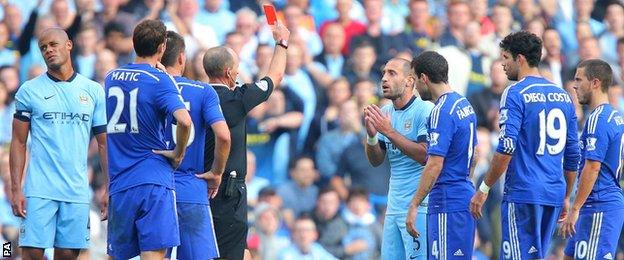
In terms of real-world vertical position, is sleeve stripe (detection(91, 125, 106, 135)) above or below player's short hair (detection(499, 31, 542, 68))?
below

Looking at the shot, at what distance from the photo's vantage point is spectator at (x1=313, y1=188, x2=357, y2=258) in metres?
17.6

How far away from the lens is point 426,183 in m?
11.0

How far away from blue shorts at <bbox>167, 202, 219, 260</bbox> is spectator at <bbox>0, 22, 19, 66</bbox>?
688 cm

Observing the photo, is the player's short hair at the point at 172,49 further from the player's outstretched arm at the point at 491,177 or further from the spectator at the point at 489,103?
the spectator at the point at 489,103

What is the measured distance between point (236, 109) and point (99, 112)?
116cm

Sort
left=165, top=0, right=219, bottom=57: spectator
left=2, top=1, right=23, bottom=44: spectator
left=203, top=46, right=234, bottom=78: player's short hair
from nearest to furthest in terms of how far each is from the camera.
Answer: left=203, top=46, right=234, bottom=78: player's short hair → left=2, top=1, right=23, bottom=44: spectator → left=165, top=0, right=219, bottom=57: spectator

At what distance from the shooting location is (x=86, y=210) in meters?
11.4

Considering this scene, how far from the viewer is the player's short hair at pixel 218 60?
11.4 m

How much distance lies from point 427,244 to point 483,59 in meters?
8.67

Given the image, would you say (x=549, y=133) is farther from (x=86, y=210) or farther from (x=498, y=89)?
(x=498, y=89)

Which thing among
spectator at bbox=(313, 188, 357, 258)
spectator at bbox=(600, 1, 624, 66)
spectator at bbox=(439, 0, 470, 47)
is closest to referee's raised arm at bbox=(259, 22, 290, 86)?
→ spectator at bbox=(313, 188, 357, 258)

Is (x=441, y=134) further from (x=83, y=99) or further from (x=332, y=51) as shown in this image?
(x=332, y=51)

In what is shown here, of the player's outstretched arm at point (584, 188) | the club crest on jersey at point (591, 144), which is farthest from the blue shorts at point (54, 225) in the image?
the club crest on jersey at point (591, 144)

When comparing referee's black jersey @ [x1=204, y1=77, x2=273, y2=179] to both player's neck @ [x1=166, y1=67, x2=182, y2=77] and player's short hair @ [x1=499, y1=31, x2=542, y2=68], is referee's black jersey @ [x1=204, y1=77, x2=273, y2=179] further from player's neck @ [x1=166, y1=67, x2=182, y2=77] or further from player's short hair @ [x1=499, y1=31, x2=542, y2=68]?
player's short hair @ [x1=499, y1=31, x2=542, y2=68]
